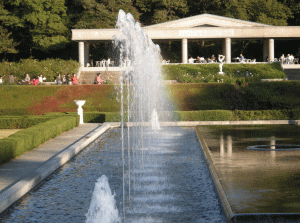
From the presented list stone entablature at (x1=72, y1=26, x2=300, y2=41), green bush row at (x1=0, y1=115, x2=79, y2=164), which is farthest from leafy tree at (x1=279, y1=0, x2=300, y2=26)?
green bush row at (x1=0, y1=115, x2=79, y2=164)

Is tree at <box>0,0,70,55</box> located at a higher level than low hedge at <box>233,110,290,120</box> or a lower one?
higher

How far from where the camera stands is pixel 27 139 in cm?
1148

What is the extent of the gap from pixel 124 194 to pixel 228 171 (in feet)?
6.66

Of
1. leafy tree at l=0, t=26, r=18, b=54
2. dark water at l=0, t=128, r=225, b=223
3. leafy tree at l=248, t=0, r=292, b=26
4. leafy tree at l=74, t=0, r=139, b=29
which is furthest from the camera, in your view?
leafy tree at l=248, t=0, r=292, b=26

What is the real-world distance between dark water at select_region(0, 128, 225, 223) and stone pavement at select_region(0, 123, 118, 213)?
0.15 m

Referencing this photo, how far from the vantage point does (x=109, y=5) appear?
4709cm

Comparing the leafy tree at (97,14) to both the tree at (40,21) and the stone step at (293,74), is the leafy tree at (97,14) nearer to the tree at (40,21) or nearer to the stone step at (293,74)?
the tree at (40,21)

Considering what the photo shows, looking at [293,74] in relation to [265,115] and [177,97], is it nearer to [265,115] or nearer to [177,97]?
[177,97]

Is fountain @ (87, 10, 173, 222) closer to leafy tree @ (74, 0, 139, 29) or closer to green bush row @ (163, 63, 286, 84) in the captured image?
green bush row @ (163, 63, 286, 84)

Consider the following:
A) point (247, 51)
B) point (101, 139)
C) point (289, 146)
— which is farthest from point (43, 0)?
point (289, 146)

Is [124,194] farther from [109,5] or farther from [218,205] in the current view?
[109,5]

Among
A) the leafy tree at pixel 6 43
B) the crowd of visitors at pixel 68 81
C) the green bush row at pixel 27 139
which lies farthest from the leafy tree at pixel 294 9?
the green bush row at pixel 27 139

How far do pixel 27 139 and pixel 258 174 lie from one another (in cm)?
605

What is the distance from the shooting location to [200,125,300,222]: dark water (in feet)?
19.7
